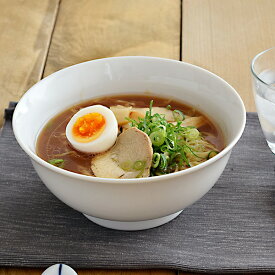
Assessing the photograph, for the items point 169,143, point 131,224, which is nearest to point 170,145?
point 169,143

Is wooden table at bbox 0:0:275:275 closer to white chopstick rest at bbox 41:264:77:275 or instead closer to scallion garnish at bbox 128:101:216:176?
scallion garnish at bbox 128:101:216:176

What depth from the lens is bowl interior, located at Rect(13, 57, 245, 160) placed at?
155cm

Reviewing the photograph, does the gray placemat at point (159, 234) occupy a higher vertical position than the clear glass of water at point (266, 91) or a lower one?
lower

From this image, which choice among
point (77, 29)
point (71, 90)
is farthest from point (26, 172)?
point (77, 29)

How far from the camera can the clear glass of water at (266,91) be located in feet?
5.17

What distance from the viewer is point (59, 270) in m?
1.24

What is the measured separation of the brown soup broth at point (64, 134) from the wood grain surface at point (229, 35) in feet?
1.27

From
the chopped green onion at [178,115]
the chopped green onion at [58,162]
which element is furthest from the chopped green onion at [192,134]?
the chopped green onion at [58,162]

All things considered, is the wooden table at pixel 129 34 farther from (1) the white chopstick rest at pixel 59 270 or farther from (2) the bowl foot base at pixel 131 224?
(1) the white chopstick rest at pixel 59 270

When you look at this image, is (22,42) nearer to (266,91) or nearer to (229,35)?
(229,35)

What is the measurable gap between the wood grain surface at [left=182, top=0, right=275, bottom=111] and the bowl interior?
369mm

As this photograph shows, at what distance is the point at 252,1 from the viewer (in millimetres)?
2615

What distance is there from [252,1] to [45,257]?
179cm

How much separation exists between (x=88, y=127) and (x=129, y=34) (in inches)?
37.4
